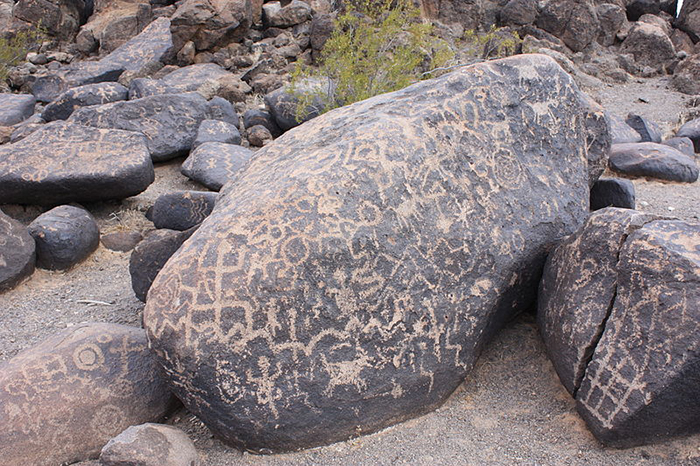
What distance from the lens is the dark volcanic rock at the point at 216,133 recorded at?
558cm

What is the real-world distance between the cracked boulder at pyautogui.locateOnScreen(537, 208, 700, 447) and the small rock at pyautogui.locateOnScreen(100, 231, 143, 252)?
2.92m

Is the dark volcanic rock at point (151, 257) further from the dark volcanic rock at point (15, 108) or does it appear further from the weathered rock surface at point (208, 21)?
the weathered rock surface at point (208, 21)

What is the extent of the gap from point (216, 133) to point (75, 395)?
374 centimetres

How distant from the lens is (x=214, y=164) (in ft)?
16.6

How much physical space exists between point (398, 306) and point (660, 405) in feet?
2.94

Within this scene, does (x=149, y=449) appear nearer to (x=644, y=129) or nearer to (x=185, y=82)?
(x=644, y=129)

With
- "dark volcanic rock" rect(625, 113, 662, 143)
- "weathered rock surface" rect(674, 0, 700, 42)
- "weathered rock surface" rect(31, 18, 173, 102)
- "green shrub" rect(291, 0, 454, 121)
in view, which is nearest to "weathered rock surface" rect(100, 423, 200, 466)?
"green shrub" rect(291, 0, 454, 121)

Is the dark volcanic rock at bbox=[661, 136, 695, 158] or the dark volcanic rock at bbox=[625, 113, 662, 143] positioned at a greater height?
the dark volcanic rock at bbox=[661, 136, 695, 158]

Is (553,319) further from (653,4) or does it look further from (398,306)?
(653,4)

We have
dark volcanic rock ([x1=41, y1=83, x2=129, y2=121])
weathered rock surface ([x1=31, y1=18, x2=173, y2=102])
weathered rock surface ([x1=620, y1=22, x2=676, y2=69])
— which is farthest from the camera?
weathered rock surface ([x1=620, y1=22, x2=676, y2=69])

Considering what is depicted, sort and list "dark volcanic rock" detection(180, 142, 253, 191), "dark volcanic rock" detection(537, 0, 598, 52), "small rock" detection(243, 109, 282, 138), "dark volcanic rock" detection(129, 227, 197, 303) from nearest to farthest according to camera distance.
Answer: "dark volcanic rock" detection(129, 227, 197, 303) < "dark volcanic rock" detection(180, 142, 253, 191) < "small rock" detection(243, 109, 282, 138) < "dark volcanic rock" detection(537, 0, 598, 52)

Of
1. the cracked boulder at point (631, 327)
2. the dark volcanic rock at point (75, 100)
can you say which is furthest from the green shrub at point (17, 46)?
the cracked boulder at point (631, 327)

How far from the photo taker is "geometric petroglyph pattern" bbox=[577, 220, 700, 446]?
1.88 metres

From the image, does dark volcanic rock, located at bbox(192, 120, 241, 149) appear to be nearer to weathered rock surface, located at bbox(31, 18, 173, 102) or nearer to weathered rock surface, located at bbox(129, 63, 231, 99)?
weathered rock surface, located at bbox(129, 63, 231, 99)
